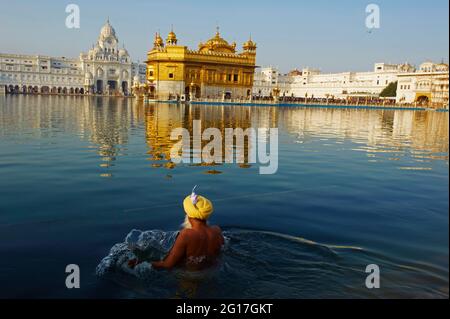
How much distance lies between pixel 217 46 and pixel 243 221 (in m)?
69.0

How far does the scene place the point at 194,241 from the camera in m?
4.29

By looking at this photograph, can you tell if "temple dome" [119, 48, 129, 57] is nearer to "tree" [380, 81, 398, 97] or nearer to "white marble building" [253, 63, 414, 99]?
"white marble building" [253, 63, 414, 99]

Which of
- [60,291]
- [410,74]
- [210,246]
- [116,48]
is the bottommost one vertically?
[60,291]

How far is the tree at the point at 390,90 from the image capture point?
316 feet

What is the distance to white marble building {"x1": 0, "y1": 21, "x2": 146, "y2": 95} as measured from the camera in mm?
110500

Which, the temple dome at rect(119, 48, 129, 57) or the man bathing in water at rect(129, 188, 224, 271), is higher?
the temple dome at rect(119, 48, 129, 57)

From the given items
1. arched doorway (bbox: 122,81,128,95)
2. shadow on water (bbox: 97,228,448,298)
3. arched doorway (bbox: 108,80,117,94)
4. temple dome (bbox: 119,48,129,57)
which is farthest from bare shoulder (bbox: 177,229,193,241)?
temple dome (bbox: 119,48,129,57)

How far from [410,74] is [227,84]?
44320mm

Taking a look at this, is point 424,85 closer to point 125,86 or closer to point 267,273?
point 125,86

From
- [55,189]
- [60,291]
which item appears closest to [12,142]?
[55,189]

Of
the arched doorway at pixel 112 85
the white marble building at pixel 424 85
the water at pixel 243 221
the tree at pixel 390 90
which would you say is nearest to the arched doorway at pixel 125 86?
the arched doorway at pixel 112 85

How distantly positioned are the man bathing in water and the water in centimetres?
18
